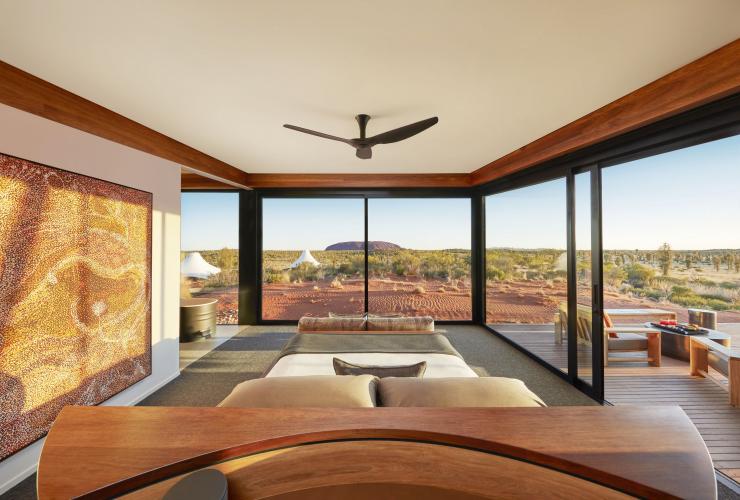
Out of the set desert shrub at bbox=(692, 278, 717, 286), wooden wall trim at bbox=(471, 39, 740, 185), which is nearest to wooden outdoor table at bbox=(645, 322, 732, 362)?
desert shrub at bbox=(692, 278, 717, 286)

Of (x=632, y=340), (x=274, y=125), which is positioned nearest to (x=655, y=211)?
(x=632, y=340)

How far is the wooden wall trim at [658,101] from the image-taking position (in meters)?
1.79

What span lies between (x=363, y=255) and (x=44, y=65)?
166 inches

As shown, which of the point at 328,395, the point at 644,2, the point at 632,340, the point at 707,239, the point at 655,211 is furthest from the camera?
the point at 632,340

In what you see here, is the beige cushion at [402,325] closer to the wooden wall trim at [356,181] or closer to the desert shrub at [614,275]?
the desert shrub at [614,275]

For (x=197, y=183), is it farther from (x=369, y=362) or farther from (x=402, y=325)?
(x=369, y=362)

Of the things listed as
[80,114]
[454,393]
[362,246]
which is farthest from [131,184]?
[362,246]

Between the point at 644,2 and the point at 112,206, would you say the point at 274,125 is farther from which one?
the point at 644,2

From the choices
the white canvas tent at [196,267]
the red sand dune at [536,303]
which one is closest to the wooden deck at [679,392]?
the red sand dune at [536,303]

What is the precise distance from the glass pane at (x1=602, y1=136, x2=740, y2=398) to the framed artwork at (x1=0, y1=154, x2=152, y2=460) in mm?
4408

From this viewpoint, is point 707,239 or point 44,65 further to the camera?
point 707,239

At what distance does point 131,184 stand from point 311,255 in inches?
121

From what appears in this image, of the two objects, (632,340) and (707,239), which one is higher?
(707,239)

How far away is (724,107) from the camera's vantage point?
1942 millimetres
